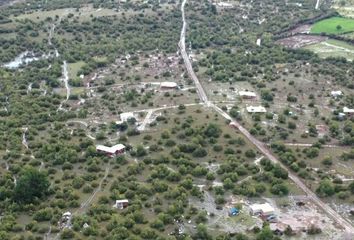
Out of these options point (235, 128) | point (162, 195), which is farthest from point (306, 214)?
point (235, 128)

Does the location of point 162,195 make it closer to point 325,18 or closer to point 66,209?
point 66,209

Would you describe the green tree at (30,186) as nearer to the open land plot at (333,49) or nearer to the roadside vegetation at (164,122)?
the roadside vegetation at (164,122)

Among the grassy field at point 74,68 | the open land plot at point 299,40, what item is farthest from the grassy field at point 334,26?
the grassy field at point 74,68

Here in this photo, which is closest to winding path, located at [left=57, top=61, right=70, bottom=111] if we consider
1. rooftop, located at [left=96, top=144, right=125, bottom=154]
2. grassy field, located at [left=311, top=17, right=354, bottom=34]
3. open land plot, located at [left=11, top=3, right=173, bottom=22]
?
rooftop, located at [left=96, top=144, right=125, bottom=154]

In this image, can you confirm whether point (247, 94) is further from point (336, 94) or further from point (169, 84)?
point (336, 94)

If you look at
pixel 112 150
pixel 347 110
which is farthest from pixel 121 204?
pixel 347 110

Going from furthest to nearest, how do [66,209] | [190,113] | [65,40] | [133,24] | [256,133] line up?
[133,24], [65,40], [190,113], [256,133], [66,209]
